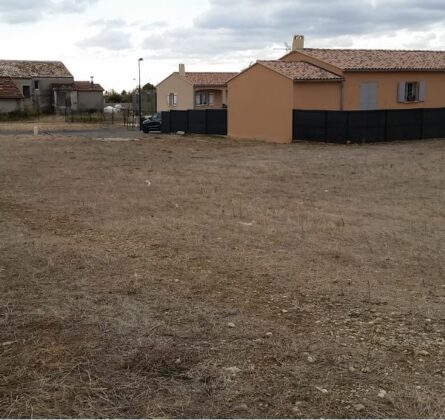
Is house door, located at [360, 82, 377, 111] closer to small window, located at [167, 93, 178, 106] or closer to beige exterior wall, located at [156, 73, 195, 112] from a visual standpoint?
beige exterior wall, located at [156, 73, 195, 112]

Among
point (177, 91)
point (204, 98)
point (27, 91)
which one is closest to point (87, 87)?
point (27, 91)

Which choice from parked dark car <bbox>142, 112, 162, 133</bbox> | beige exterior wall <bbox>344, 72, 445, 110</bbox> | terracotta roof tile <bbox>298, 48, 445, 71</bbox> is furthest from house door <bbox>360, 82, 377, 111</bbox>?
parked dark car <bbox>142, 112, 162, 133</bbox>

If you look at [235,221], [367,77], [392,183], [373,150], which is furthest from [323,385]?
[367,77]

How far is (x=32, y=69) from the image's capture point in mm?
74438

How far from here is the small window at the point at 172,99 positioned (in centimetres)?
5713

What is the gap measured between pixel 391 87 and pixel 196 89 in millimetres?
23152

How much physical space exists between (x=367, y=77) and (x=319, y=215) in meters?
24.9

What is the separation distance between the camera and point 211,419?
367cm

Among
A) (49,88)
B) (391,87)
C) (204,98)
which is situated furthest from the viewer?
(49,88)

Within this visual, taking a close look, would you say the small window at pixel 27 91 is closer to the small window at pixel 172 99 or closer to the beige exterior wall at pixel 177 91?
the beige exterior wall at pixel 177 91

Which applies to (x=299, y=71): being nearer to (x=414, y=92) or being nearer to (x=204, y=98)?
(x=414, y=92)

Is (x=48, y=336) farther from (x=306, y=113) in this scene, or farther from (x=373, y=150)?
(x=306, y=113)

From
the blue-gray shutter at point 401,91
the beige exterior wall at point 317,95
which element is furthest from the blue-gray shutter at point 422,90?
the beige exterior wall at point 317,95

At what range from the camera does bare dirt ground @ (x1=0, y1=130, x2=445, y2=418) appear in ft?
13.1
